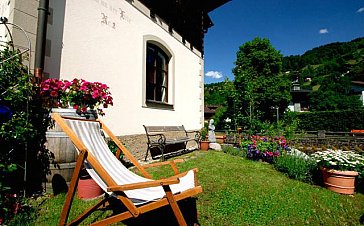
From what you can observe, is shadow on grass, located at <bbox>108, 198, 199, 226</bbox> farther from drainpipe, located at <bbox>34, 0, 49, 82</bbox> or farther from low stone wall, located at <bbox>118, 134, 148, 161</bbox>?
low stone wall, located at <bbox>118, 134, 148, 161</bbox>

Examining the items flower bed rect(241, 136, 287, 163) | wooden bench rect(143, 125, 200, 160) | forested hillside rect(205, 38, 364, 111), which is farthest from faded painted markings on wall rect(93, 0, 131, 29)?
forested hillside rect(205, 38, 364, 111)

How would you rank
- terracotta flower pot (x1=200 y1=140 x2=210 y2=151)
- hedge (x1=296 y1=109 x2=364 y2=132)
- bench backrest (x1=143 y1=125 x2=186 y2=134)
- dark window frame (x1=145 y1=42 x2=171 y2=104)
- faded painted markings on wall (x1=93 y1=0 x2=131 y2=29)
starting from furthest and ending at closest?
1. hedge (x1=296 y1=109 x2=364 y2=132)
2. terracotta flower pot (x1=200 y1=140 x2=210 y2=151)
3. dark window frame (x1=145 y1=42 x2=171 y2=104)
4. bench backrest (x1=143 y1=125 x2=186 y2=134)
5. faded painted markings on wall (x1=93 y1=0 x2=131 y2=29)

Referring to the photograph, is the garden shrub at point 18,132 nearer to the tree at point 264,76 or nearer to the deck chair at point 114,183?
the deck chair at point 114,183

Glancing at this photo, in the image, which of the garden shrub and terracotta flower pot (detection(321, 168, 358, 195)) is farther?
terracotta flower pot (detection(321, 168, 358, 195))

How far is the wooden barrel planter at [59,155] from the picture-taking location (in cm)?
262

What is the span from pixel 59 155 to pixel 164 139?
10.2ft

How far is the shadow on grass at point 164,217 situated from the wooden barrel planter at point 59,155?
3.06 ft

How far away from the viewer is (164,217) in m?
2.37

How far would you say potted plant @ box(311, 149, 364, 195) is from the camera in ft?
10.9

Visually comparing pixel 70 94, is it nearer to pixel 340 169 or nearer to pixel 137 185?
pixel 137 185

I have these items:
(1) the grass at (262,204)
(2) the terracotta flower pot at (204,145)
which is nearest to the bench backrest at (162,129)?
(2) the terracotta flower pot at (204,145)

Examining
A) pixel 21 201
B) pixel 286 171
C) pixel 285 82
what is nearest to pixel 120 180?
pixel 21 201

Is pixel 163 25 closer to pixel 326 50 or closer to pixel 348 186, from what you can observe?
pixel 348 186

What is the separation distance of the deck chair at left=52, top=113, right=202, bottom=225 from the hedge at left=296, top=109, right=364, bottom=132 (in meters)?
19.3
